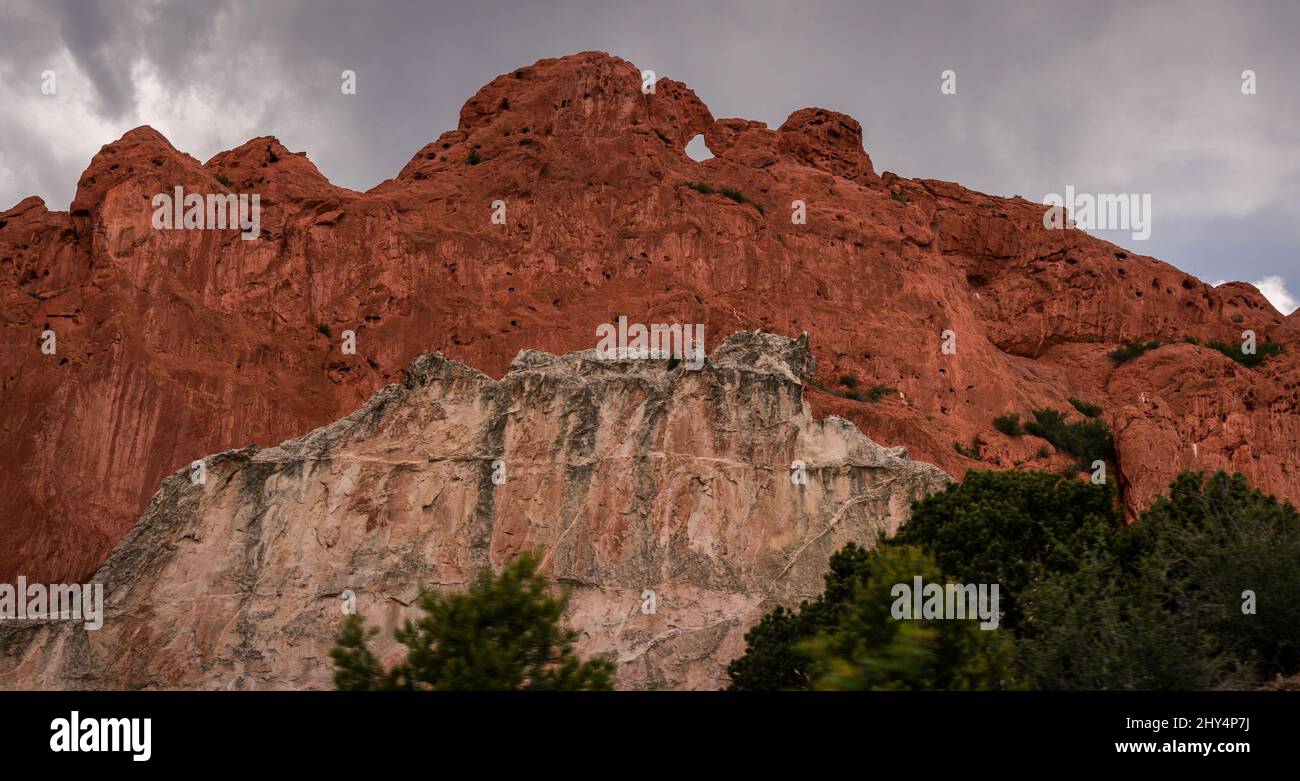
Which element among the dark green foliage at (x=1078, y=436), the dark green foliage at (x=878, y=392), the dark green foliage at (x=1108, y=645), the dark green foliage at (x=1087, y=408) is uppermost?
the dark green foliage at (x=878, y=392)

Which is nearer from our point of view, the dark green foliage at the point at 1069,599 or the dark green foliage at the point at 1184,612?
the dark green foliage at the point at 1069,599

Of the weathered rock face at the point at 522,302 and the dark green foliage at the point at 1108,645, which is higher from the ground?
the weathered rock face at the point at 522,302

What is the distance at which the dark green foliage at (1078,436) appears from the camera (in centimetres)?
5450

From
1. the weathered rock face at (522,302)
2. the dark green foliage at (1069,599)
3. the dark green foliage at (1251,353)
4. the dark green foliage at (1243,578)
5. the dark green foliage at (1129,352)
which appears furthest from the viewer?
the dark green foliage at (1129,352)

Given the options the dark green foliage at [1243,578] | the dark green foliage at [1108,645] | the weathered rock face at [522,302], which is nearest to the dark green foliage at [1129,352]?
the weathered rock face at [522,302]

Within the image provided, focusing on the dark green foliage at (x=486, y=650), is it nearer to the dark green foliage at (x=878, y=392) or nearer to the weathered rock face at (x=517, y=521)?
the weathered rock face at (x=517, y=521)

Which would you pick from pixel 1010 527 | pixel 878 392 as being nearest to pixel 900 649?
pixel 1010 527

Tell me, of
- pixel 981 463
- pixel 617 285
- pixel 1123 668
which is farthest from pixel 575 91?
pixel 1123 668

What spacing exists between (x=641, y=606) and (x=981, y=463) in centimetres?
2580

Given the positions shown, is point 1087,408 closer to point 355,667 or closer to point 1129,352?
point 1129,352

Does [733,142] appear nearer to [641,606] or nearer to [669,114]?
[669,114]

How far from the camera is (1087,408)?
61.3 m

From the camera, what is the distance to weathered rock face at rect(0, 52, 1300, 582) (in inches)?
1715

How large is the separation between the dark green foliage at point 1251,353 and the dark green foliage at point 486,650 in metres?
63.4
